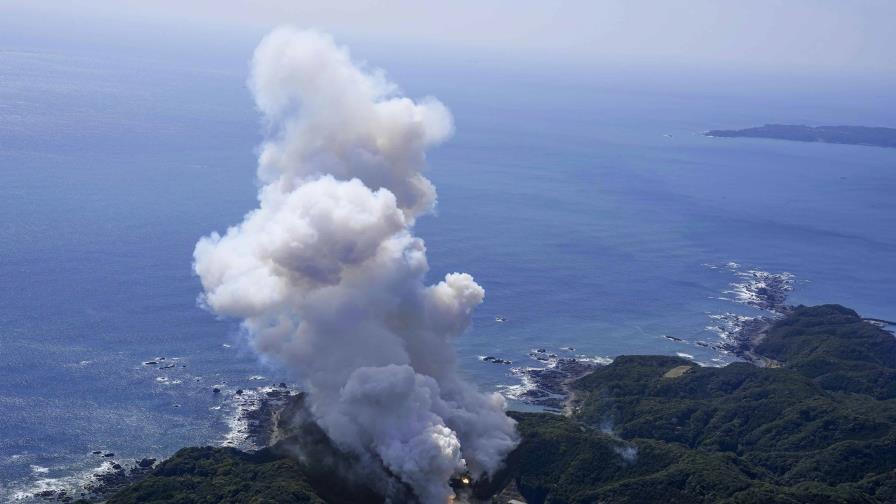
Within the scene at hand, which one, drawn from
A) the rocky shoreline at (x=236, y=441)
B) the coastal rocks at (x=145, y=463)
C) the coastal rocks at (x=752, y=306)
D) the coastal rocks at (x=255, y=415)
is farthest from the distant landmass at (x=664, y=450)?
the coastal rocks at (x=752, y=306)

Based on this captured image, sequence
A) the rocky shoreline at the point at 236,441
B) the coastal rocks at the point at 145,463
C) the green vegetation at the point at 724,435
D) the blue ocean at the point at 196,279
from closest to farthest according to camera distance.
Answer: the rocky shoreline at the point at 236,441, the green vegetation at the point at 724,435, the coastal rocks at the point at 145,463, the blue ocean at the point at 196,279

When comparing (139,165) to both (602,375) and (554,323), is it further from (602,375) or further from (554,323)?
(602,375)

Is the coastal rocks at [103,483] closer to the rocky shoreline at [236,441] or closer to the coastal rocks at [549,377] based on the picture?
the rocky shoreline at [236,441]

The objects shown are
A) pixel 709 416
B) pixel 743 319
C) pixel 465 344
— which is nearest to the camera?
pixel 709 416

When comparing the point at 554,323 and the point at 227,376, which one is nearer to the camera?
the point at 227,376

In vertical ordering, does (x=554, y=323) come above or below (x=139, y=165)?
below

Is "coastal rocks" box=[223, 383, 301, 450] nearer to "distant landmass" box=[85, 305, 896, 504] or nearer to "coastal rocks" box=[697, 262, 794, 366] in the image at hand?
"distant landmass" box=[85, 305, 896, 504]

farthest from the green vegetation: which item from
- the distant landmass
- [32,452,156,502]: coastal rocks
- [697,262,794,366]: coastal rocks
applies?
[32,452,156,502]: coastal rocks

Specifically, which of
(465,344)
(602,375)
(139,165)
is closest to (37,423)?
(465,344)

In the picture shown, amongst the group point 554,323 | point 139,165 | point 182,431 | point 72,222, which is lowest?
point 182,431
